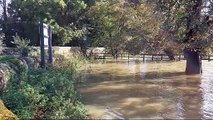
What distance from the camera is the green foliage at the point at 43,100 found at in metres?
8.40

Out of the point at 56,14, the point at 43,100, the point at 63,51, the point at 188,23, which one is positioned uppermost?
the point at 56,14

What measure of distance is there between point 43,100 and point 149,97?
607cm

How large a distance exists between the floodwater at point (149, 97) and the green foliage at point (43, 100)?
1.21 metres

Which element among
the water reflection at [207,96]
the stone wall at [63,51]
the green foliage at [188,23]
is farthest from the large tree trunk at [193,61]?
the stone wall at [63,51]

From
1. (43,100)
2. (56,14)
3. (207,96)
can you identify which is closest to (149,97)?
(207,96)

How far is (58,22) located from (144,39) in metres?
13.5

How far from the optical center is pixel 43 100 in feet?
30.0

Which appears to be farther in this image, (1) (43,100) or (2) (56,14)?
(2) (56,14)

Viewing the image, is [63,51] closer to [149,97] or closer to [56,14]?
[56,14]

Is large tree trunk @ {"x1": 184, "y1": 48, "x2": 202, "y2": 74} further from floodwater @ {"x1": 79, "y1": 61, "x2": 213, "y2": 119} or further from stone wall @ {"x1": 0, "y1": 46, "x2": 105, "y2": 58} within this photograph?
stone wall @ {"x1": 0, "y1": 46, "x2": 105, "y2": 58}

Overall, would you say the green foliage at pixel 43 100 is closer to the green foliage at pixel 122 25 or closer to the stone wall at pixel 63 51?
the green foliage at pixel 122 25

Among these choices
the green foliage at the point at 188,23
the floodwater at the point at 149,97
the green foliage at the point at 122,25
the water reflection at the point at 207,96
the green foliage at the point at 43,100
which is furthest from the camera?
the green foliage at the point at 122,25

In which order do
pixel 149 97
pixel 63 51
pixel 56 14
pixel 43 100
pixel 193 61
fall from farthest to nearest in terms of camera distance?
pixel 56 14 → pixel 63 51 → pixel 193 61 → pixel 149 97 → pixel 43 100

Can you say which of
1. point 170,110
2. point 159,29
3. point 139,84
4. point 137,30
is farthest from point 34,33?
point 170,110
